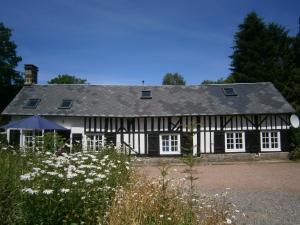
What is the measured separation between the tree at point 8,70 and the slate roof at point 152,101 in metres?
9.07

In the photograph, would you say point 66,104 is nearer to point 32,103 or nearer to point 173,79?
point 32,103

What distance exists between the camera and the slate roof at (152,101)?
754 inches

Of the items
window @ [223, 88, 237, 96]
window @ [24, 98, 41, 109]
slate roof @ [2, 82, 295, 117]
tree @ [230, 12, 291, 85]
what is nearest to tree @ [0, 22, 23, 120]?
slate roof @ [2, 82, 295, 117]

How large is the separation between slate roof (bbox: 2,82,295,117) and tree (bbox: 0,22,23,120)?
357 inches

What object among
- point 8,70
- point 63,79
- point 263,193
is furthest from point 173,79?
point 263,193

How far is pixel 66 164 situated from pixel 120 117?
13.9 metres

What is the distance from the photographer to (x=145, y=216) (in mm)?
4023

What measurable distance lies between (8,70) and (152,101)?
17334 millimetres

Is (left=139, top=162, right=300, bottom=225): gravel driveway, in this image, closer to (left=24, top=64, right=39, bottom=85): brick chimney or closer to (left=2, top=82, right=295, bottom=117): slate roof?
(left=2, top=82, right=295, bottom=117): slate roof

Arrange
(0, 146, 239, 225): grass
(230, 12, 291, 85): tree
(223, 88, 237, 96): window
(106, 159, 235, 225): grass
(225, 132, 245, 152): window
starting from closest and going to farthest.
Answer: (0, 146, 239, 225): grass < (106, 159, 235, 225): grass < (225, 132, 245, 152): window < (223, 88, 237, 96): window < (230, 12, 291, 85): tree

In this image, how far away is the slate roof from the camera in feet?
62.8

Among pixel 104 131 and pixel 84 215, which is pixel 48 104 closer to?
pixel 104 131

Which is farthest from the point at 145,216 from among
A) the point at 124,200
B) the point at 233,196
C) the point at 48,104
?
the point at 48,104

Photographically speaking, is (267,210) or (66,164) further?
(267,210)
